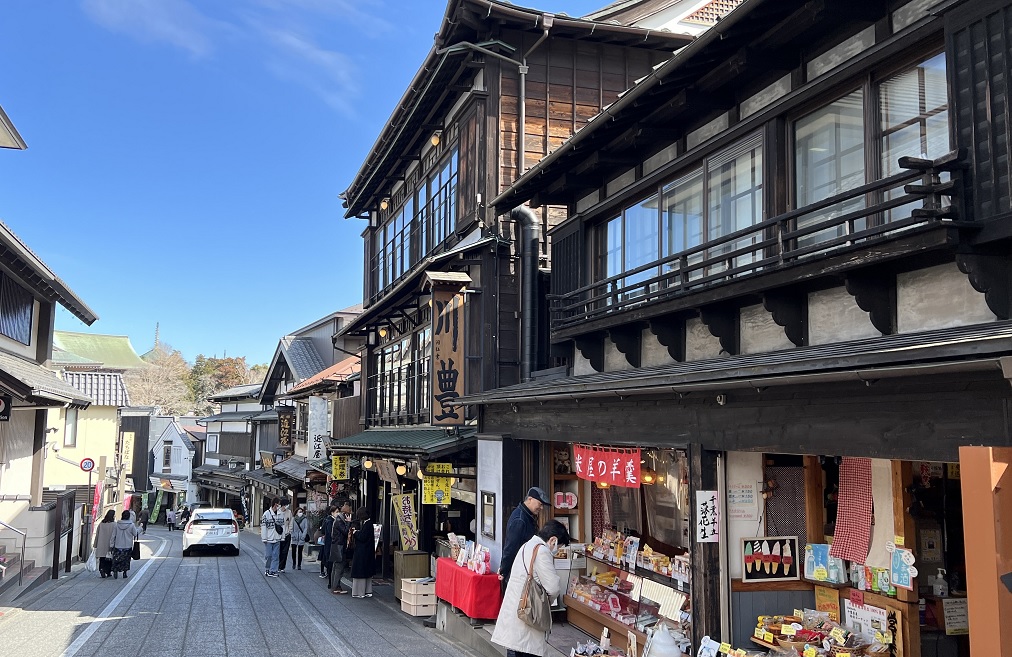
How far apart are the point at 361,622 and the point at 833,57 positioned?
12109 millimetres

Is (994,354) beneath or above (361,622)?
above

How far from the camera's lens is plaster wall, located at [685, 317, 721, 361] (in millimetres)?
9492

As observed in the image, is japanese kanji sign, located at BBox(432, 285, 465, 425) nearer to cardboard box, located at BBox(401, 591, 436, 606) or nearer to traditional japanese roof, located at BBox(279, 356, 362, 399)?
cardboard box, located at BBox(401, 591, 436, 606)

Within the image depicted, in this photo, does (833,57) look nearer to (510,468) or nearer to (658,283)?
(658,283)

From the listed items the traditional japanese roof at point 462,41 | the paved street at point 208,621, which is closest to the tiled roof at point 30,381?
the paved street at point 208,621

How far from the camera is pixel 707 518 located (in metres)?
8.35

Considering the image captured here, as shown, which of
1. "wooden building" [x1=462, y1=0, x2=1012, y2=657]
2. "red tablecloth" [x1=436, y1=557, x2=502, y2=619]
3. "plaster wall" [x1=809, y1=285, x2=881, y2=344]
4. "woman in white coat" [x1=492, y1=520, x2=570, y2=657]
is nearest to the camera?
"wooden building" [x1=462, y1=0, x2=1012, y2=657]

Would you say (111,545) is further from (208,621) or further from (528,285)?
(528,285)

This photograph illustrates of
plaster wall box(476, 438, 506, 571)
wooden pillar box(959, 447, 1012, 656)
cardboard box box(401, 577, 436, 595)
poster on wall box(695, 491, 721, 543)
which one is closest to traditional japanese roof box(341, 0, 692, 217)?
plaster wall box(476, 438, 506, 571)

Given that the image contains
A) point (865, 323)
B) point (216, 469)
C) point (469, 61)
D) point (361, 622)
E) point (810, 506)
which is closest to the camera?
point (865, 323)

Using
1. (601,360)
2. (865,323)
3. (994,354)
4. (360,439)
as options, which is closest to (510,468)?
(601,360)

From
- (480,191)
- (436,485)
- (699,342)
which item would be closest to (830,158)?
(699,342)

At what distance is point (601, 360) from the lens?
1220 cm

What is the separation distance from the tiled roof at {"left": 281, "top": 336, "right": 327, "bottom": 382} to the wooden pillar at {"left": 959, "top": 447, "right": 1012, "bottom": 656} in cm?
3766
